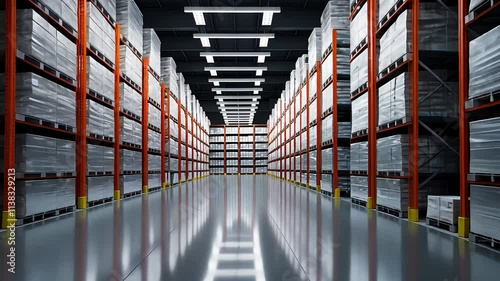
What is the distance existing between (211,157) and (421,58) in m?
28.7

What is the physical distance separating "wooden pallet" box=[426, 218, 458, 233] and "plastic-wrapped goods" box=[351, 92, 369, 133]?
8.60 ft

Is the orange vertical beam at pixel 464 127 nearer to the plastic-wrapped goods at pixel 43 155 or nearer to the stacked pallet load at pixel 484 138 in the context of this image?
the stacked pallet load at pixel 484 138

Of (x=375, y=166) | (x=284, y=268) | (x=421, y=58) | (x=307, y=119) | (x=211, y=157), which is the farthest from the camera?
(x=211, y=157)

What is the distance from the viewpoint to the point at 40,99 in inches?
226

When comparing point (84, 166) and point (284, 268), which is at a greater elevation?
point (84, 166)

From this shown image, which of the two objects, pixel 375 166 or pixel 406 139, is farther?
pixel 375 166

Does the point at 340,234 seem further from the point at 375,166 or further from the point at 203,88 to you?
the point at 203,88

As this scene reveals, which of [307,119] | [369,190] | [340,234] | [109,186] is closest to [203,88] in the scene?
[307,119]

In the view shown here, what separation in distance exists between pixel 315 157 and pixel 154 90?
5.53 meters

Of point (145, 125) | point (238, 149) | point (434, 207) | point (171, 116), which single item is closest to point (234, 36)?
point (145, 125)

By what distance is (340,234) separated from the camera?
15.1ft

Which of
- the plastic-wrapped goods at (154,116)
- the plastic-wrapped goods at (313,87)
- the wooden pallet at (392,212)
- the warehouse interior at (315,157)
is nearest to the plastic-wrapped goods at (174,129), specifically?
the plastic-wrapped goods at (154,116)

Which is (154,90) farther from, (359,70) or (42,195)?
(42,195)

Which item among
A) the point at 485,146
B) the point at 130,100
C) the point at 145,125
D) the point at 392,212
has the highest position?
the point at 130,100
